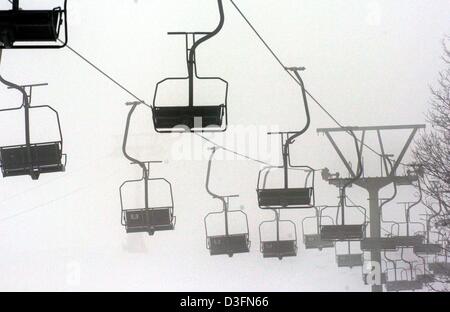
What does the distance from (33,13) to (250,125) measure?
3555 cm

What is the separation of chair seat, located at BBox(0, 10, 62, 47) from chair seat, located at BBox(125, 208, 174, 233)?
5.23 m

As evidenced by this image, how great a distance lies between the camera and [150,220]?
33.7ft

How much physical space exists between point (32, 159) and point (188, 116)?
7.11 feet

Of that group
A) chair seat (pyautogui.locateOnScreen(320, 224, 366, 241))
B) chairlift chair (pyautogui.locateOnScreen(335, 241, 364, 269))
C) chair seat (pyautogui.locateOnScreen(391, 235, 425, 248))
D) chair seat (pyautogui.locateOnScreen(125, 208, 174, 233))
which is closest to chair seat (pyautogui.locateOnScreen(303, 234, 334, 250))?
chairlift chair (pyautogui.locateOnScreen(335, 241, 364, 269))

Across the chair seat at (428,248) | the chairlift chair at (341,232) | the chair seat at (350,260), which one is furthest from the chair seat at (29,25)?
the chair seat at (350,260)

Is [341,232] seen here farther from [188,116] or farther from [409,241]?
[188,116]

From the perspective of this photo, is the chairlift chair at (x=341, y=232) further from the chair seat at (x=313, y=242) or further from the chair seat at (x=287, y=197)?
the chair seat at (x=313, y=242)

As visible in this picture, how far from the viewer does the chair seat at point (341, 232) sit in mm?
11516

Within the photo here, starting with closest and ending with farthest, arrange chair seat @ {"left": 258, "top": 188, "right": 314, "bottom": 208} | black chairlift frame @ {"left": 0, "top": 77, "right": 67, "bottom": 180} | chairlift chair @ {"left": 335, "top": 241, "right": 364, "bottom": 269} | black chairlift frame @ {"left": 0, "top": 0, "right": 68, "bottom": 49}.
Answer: black chairlift frame @ {"left": 0, "top": 0, "right": 68, "bottom": 49}, black chairlift frame @ {"left": 0, "top": 77, "right": 67, "bottom": 180}, chair seat @ {"left": 258, "top": 188, "right": 314, "bottom": 208}, chairlift chair @ {"left": 335, "top": 241, "right": 364, "bottom": 269}

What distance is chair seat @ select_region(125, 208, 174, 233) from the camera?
1023 cm

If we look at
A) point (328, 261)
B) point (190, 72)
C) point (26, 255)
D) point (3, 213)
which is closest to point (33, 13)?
point (190, 72)

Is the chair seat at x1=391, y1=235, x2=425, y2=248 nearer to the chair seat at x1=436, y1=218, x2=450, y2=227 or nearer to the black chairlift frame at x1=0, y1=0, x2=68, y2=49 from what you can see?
the chair seat at x1=436, y1=218, x2=450, y2=227

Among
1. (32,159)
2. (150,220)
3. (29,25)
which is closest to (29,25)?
(29,25)

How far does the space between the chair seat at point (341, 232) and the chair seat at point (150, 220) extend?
8.97ft
